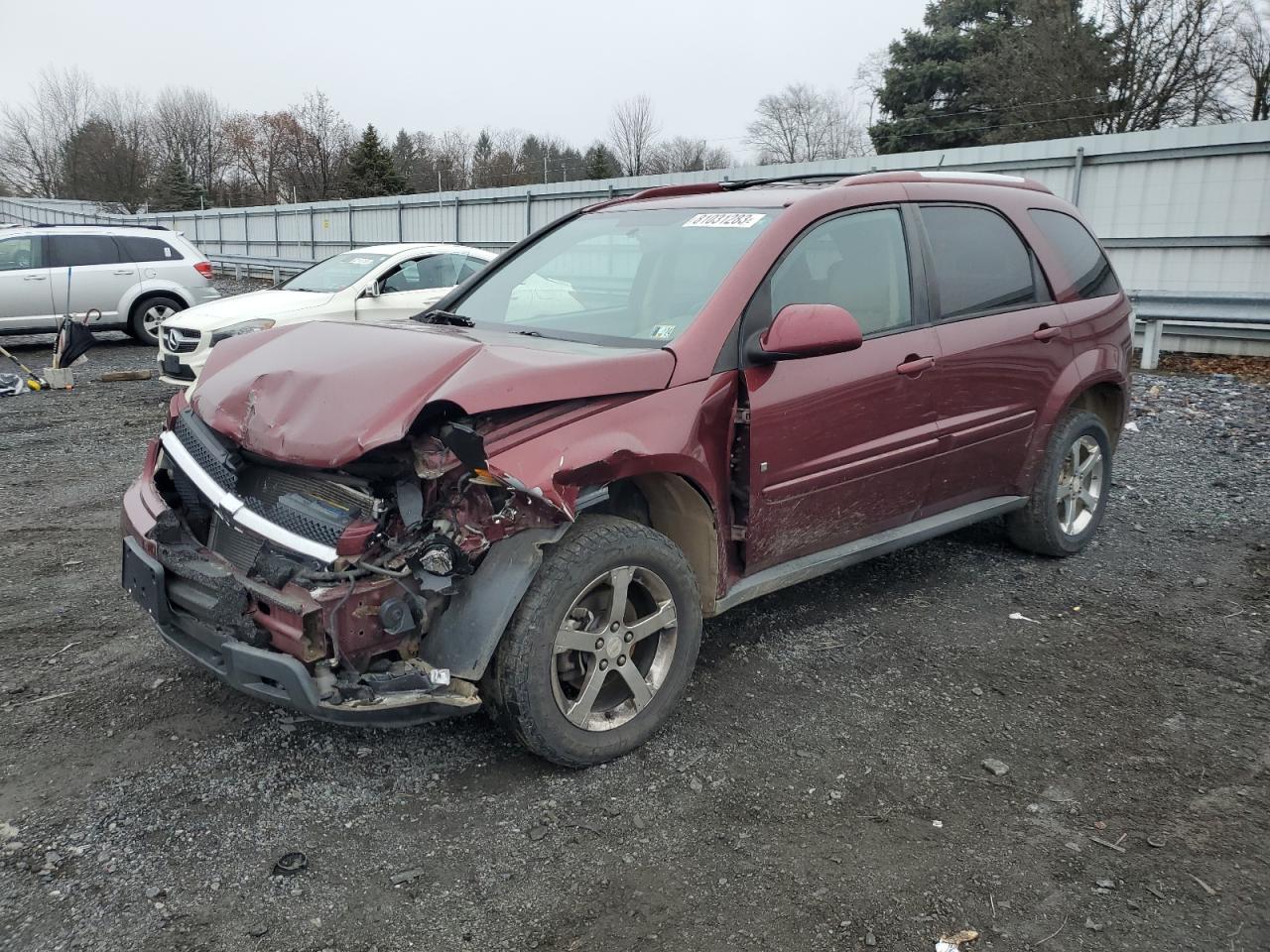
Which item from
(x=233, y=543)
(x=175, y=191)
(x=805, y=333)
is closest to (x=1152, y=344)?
(x=805, y=333)

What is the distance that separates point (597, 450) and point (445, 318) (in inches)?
60.8

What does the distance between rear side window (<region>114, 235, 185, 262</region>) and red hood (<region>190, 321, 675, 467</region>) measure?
1307cm

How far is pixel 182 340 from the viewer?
33.1 ft

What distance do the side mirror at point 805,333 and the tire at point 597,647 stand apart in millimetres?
783

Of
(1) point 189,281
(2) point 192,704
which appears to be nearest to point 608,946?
(2) point 192,704

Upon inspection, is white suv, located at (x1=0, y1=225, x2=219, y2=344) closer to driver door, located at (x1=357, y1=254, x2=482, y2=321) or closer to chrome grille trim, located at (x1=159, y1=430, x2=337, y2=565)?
driver door, located at (x1=357, y1=254, x2=482, y2=321)

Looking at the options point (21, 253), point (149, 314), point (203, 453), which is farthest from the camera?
point (149, 314)

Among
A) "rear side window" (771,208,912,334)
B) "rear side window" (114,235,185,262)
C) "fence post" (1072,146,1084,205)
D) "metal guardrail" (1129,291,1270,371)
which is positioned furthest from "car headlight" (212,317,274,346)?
"fence post" (1072,146,1084,205)

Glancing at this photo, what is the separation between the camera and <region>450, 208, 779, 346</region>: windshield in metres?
3.71

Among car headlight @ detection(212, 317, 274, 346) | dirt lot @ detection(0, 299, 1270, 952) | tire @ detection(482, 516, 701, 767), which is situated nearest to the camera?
dirt lot @ detection(0, 299, 1270, 952)

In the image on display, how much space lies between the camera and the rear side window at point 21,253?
46.1 feet

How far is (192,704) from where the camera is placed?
365 cm

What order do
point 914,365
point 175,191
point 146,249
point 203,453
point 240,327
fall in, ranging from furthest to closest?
point 175,191, point 146,249, point 240,327, point 914,365, point 203,453

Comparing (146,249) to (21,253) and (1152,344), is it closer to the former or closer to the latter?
(21,253)
